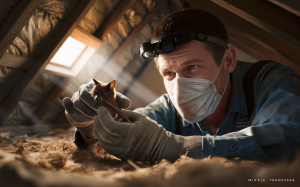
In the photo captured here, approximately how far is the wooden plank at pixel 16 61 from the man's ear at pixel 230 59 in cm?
207

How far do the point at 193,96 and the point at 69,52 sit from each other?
2318 millimetres

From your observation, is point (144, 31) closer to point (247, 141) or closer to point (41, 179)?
point (247, 141)

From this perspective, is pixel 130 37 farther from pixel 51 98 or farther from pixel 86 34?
pixel 51 98

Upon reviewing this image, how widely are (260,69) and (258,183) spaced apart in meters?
1.02

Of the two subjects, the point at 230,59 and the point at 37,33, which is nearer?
the point at 230,59

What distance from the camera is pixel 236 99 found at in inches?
Result: 48.3

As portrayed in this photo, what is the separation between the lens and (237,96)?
124cm

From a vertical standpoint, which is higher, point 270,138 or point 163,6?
point 163,6

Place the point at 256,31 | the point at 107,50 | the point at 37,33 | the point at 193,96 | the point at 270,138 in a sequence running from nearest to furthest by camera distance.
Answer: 1. the point at 270,138
2. the point at 193,96
3. the point at 256,31
4. the point at 37,33
5. the point at 107,50

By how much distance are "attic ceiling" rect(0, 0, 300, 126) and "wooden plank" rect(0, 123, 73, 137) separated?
8cm

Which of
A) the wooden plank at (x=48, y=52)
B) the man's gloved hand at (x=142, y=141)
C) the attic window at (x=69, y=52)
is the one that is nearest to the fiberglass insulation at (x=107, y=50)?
the attic window at (x=69, y=52)

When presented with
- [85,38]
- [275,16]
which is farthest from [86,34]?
[275,16]

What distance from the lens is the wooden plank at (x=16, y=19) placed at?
153 cm

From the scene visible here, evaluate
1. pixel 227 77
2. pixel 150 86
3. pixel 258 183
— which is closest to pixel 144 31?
pixel 150 86
